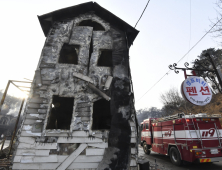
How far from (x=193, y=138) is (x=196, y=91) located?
109 inches

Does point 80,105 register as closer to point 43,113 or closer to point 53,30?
point 43,113

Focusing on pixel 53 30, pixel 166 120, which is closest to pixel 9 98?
pixel 53 30

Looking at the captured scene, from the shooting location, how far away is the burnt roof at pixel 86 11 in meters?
7.35

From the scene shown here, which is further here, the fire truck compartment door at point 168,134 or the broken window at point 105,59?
the broken window at point 105,59

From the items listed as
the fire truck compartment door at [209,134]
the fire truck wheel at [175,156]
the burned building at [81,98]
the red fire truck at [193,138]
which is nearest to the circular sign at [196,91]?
the red fire truck at [193,138]

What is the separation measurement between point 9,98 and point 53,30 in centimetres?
5656

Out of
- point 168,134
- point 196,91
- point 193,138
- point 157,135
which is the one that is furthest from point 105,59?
point 193,138

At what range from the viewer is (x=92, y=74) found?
6109mm

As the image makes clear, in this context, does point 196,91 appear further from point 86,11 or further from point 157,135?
point 86,11

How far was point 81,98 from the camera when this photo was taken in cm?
557

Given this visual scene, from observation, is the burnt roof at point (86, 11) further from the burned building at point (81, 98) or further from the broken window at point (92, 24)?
the broken window at point (92, 24)

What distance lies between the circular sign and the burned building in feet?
7.93

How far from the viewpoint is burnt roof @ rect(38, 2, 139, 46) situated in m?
7.35

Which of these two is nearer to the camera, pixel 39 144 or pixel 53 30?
pixel 39 144
